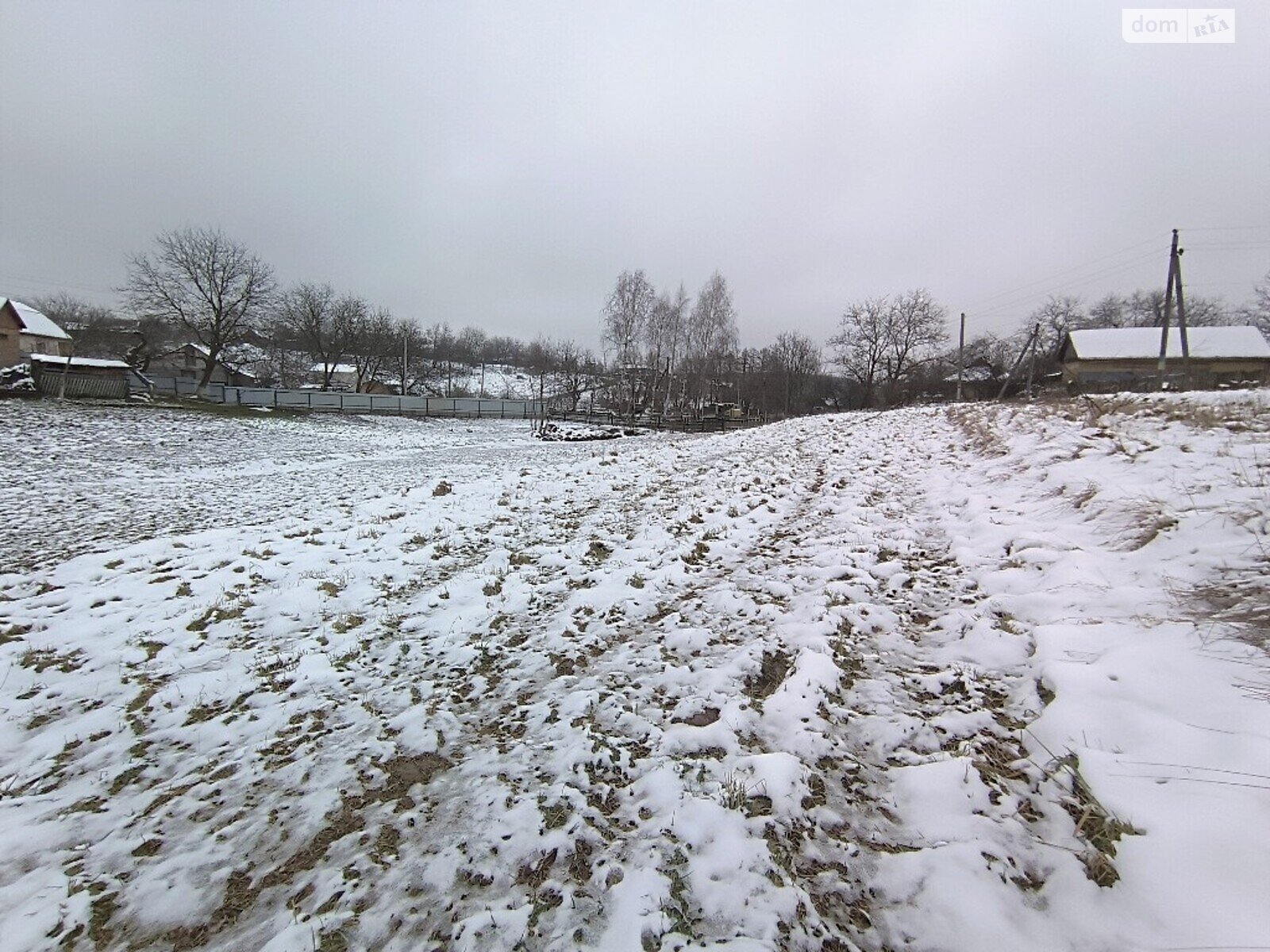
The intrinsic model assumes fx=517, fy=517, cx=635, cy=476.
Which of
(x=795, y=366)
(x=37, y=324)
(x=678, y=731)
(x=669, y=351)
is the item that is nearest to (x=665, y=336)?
(x=669, y=351)

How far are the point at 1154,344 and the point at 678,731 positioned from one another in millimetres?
53438

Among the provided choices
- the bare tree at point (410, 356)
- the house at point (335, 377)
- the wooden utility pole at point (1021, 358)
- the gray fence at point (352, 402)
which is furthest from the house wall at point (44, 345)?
the wooden utility pole at point (1021, 358)

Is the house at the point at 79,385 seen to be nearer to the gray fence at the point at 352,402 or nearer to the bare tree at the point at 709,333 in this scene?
the gray fence at the point at 352,402

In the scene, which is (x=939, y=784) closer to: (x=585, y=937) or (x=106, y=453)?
(x=585, y=937)

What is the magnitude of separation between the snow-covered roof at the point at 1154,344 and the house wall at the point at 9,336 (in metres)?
85.2

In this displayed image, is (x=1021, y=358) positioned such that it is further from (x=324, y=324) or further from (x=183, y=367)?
(x=183, y=367)

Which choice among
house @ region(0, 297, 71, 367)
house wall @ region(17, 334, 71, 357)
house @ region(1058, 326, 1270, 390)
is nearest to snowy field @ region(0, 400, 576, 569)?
house @ region(0, 297, 71, 367)

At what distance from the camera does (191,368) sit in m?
61.3

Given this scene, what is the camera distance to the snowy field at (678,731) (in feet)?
6.64

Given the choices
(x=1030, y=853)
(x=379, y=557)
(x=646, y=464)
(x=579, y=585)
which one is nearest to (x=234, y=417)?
(x=646, y=464)

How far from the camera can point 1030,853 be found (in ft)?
6.90

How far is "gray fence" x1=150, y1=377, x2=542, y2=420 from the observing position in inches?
1489

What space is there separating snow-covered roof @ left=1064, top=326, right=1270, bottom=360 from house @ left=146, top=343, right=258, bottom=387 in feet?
238

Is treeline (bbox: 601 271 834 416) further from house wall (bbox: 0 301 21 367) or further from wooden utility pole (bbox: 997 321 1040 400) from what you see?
house wall (bbox: 0 301 21 367)
